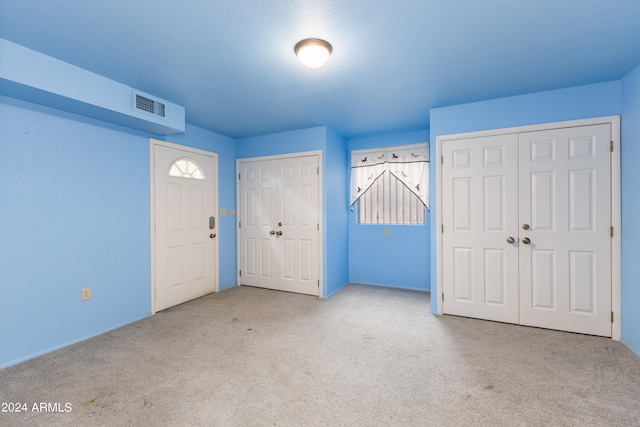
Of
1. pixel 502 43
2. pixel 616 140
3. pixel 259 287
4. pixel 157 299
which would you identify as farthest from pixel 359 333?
pixel 616 140

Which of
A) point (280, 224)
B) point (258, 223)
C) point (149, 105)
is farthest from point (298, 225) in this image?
point (149, 105)

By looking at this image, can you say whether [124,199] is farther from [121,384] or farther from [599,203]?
[599,203]

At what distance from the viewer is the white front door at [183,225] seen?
3512mm

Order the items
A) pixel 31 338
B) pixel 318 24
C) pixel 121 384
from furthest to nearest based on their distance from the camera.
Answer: pixel 31 338 < pixel 121 384 < pixel 318 24

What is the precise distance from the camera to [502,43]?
6.71ft

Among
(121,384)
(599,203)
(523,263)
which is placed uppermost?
(599,203)

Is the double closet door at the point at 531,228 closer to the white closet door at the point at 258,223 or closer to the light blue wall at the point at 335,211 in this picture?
the light blue wall at the point at 335,211

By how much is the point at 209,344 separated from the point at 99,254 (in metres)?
1.49

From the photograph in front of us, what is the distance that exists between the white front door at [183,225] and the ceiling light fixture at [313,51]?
2.36 metres

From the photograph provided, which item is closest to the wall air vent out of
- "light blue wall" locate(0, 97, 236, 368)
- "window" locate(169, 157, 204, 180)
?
"light blue wall" locate(0, 97, 236, 368)

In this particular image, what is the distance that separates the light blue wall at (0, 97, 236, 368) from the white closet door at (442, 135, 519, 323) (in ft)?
11.8

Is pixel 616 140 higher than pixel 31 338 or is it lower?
higher

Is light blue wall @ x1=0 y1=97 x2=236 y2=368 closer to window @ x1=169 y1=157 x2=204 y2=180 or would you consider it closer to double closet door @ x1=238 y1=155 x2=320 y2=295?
window @ x1=169 y1=157 x2=204 y2=180

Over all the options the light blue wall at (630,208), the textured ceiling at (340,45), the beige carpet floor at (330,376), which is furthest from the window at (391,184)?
the light blue wall at (630,208)
